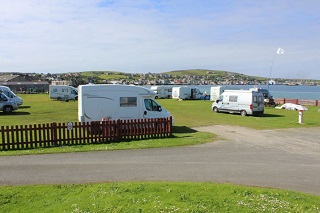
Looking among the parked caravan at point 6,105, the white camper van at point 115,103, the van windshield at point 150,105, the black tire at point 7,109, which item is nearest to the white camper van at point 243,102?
the white camper van at point 115,103

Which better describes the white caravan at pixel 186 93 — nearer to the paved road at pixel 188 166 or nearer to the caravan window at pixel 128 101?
the caravan window at pixel 128 101

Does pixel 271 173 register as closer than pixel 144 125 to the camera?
Yes

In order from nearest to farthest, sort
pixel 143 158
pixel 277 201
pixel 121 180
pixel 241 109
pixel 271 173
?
pixel 277 201
pixel 121 180
pixel 271 173
pixel 143 158
pixel 241 109

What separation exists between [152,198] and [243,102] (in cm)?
2283

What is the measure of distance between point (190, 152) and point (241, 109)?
1714cm

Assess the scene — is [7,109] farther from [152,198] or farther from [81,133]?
[152,198]

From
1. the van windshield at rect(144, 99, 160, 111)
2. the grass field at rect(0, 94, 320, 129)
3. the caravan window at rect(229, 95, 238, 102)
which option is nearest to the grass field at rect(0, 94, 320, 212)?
the van windshield at rect(144, 99, 160, 111)

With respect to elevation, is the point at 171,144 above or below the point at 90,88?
below

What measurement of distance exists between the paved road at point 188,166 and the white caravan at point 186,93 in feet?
124

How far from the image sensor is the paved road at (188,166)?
873cm

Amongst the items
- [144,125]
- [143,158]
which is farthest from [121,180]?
[144,125]

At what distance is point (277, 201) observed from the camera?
673 cm

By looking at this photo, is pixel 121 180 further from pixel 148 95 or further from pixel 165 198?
pixel 148 95

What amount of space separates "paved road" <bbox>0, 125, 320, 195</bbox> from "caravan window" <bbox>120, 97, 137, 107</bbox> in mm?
6097
